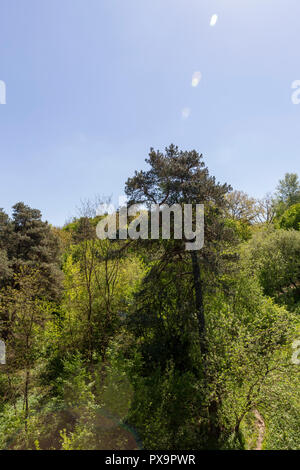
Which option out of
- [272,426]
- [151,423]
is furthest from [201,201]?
[272,426]

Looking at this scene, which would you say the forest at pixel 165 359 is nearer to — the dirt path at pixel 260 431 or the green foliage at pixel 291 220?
the dirt path at pixel 260 431

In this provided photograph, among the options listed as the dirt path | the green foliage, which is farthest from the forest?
the green foliage

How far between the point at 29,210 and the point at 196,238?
1755 centimetres

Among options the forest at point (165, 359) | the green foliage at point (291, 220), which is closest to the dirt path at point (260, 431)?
the forest at point (165, 359)

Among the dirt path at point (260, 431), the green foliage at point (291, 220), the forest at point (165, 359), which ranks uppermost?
the green foliage at point (291, 220)

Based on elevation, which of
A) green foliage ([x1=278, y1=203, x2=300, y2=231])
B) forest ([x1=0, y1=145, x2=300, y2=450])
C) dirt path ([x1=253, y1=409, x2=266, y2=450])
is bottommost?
dirt path ([x1=253, y1=409, x2=266, y2=450])

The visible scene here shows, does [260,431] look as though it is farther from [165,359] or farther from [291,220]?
[291,220]

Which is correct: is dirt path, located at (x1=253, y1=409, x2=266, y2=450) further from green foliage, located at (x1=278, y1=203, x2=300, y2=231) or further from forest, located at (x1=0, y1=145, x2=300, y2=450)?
green foliage, located at (x1=278, y1=203, x2=300, y2=231)

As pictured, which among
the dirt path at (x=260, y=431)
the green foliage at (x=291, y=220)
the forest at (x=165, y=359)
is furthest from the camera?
the green foliage at (x=291, y=220)

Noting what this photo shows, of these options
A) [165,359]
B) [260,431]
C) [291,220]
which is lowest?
[260,431]

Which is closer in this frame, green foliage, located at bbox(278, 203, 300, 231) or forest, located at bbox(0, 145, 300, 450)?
forest, located at bbox(0, 145, 300, 450)

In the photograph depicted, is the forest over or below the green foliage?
below

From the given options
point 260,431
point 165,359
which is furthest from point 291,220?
point 165,359
